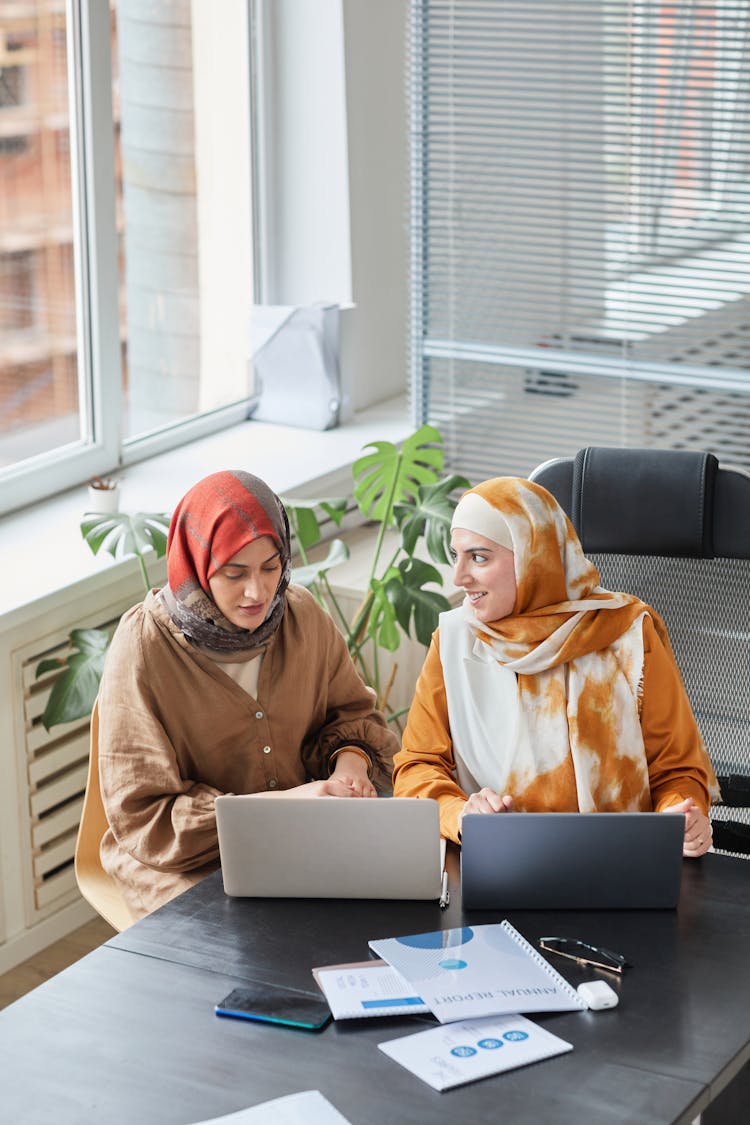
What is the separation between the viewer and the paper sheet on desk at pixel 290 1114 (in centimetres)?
154

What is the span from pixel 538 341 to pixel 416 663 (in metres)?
1.02

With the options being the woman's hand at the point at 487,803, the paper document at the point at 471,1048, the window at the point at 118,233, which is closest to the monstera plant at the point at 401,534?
the window at the point at 118,233

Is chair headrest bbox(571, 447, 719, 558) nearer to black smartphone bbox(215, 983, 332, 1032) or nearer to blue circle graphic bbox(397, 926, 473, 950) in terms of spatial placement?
blue circle graphic bbox(397, 926, 473, 950)

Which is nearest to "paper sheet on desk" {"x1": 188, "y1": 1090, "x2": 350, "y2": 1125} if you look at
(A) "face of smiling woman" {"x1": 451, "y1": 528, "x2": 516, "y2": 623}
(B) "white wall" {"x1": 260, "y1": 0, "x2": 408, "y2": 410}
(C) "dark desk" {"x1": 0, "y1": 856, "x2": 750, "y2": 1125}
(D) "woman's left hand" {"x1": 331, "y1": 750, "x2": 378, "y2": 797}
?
(C) "dark desk" {"x1": 0, "y1": 856, "x2": 750, "y2": 1125}

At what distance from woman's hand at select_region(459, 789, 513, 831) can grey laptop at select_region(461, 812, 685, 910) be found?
0.58 ft

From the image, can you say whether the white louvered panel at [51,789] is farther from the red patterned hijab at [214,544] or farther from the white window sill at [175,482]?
the red patterned hijab at [214,544]

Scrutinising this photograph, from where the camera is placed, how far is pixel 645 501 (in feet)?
8.13

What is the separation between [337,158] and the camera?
429cm

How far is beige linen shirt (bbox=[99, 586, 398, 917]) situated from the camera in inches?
90.0

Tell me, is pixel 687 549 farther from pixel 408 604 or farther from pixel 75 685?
pixel 75 685

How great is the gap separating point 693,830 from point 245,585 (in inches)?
30.2

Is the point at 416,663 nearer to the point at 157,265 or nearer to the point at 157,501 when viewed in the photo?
the point at 157,501

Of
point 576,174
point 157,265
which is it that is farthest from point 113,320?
point 576,174

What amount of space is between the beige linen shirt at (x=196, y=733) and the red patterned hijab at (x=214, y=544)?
0.14 feet
